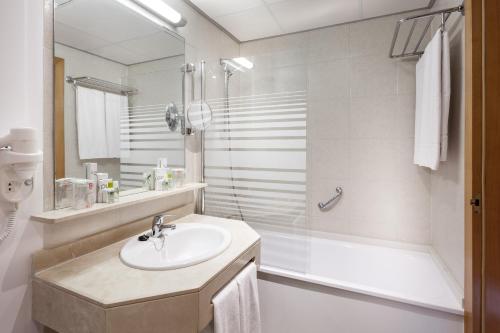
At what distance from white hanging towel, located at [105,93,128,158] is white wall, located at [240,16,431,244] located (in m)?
0.90

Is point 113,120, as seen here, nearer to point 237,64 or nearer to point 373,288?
point 237,64

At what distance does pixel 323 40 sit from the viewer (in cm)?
228

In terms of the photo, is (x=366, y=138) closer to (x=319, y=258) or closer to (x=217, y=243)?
(x=319, y=258)

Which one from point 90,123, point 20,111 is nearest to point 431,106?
point 90,123

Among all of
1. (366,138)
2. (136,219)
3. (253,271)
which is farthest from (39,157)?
(366,138)

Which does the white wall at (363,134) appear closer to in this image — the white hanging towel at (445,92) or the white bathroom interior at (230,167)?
the white bathroom interior at (230,167)

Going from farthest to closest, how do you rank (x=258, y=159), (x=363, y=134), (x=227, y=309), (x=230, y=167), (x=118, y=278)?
1. (x=363, y=134)
2. (x=230, y=167)
3. (x=258, y=159)
4. (x=227, y=309)
5. (x=118, y=278)

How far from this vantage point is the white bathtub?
4.38 feet

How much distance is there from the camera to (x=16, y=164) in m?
0.90

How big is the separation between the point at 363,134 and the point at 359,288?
129 cm

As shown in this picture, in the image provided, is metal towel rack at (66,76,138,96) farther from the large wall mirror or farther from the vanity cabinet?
the vanity cabinet

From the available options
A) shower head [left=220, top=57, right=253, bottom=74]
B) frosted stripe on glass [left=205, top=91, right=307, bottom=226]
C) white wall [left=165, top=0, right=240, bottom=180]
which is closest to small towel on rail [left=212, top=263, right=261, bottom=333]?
frosted stripe on glass [left=205, top=91, right=307, bottom=226]

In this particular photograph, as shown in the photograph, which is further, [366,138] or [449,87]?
[366,138]

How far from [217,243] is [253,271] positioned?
10.2 inches
